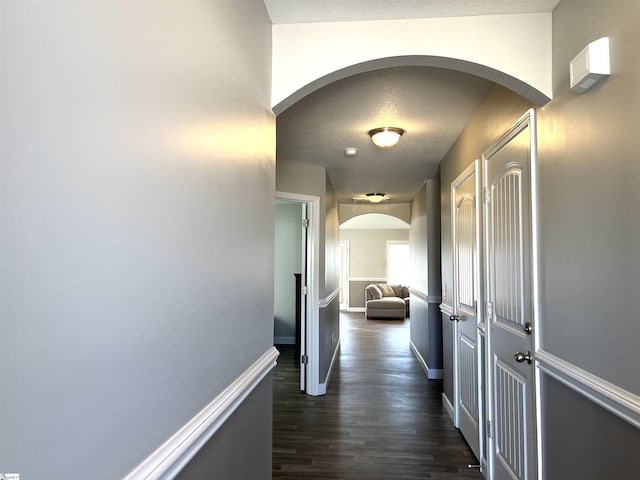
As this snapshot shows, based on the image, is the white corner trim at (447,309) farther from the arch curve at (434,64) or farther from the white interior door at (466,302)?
the arch curve at (434,64)

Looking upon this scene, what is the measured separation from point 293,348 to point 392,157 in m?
3.64

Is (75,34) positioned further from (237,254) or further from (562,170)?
(562,170)

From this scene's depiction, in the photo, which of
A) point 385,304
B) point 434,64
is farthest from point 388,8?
point 385,304

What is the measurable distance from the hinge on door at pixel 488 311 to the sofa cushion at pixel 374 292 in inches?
313

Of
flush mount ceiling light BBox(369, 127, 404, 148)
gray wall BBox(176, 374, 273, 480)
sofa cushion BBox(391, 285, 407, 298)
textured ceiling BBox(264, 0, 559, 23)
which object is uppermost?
textured ceiling BBox(264, 0, 559, 23)

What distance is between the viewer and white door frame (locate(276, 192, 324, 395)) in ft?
14.1

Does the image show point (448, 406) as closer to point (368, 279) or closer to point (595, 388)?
point (595, 388)

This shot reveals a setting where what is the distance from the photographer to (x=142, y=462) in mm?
757

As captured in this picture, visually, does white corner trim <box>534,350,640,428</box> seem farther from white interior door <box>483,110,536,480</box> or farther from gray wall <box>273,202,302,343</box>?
gray wall <box>273,202,302,343</box>

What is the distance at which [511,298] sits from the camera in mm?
2113

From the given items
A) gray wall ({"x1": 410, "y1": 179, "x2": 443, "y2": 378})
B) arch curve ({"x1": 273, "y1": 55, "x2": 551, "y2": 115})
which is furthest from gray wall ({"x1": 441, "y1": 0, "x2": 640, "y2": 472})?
gray wall ({"x1": 410, "y1": 179, "x2": 443, "y2": 378})

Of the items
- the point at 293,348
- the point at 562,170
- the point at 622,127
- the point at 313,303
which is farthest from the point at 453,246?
the point at 293,348

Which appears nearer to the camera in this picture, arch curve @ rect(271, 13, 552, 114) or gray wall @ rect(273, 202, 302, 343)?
arch curve @ rect(271, 13, 552, 114)

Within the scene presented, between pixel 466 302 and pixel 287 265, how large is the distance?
3.98 metres
